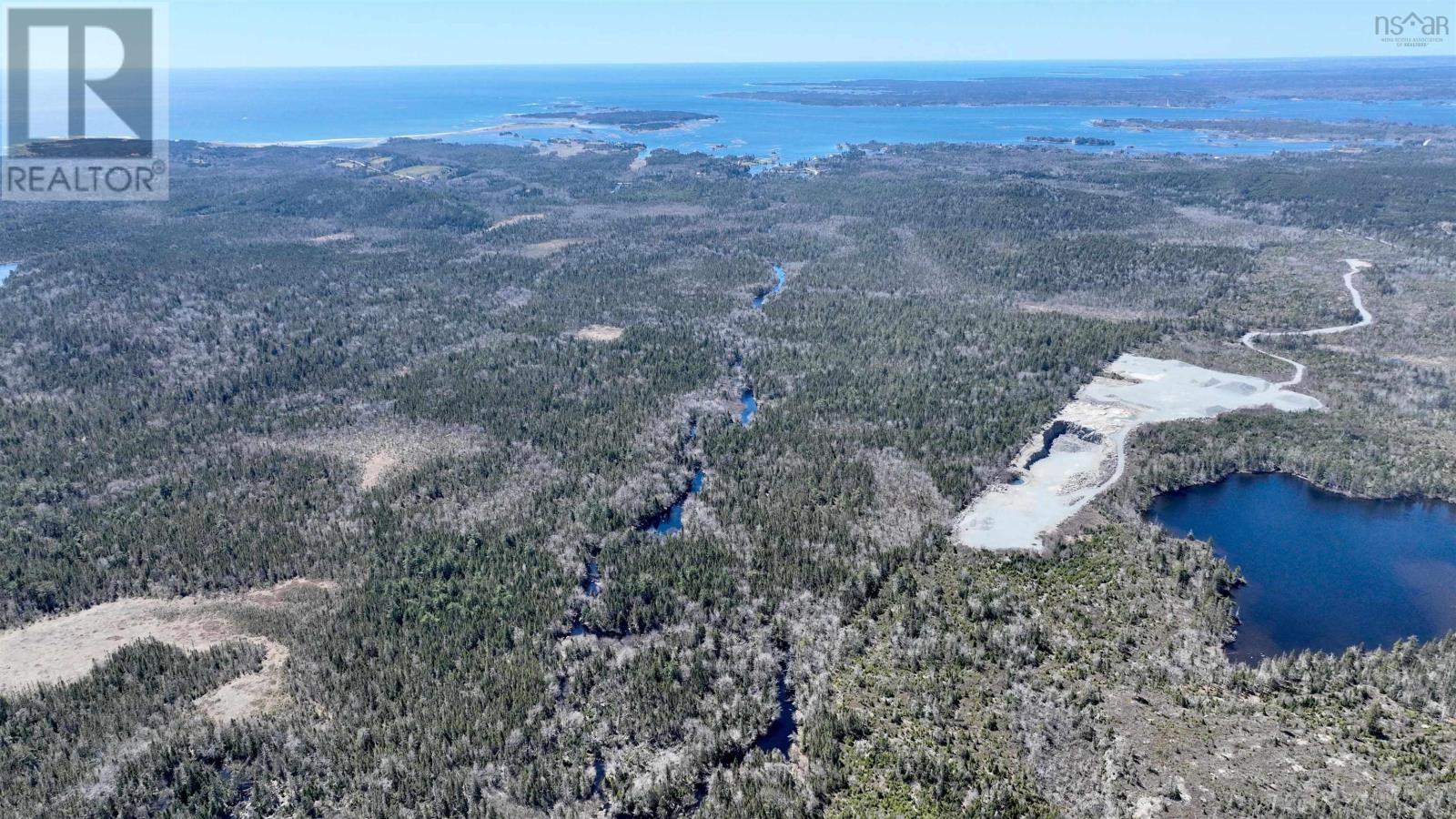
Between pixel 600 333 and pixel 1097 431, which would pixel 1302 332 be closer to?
pixel 1097 431

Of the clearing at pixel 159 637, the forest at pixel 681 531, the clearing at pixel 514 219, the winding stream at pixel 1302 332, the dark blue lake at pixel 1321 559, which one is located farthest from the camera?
the clearing at pixel 514 219

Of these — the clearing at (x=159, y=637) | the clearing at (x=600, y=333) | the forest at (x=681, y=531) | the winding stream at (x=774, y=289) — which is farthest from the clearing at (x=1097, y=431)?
the clearing at (x=600, y=333)

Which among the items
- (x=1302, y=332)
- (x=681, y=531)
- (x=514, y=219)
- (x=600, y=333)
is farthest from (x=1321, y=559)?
(x=514, y=219)

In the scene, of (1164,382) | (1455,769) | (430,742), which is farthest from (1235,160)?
(430,742)

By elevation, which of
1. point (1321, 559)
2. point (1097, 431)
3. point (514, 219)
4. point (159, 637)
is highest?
point (514, 219)

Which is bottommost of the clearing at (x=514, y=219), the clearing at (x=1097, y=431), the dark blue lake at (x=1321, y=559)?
the dark blue lake at (x=1321, y=559)

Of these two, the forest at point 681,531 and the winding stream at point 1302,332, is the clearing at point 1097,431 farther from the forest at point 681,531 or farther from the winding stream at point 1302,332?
the forest at point 681,531
